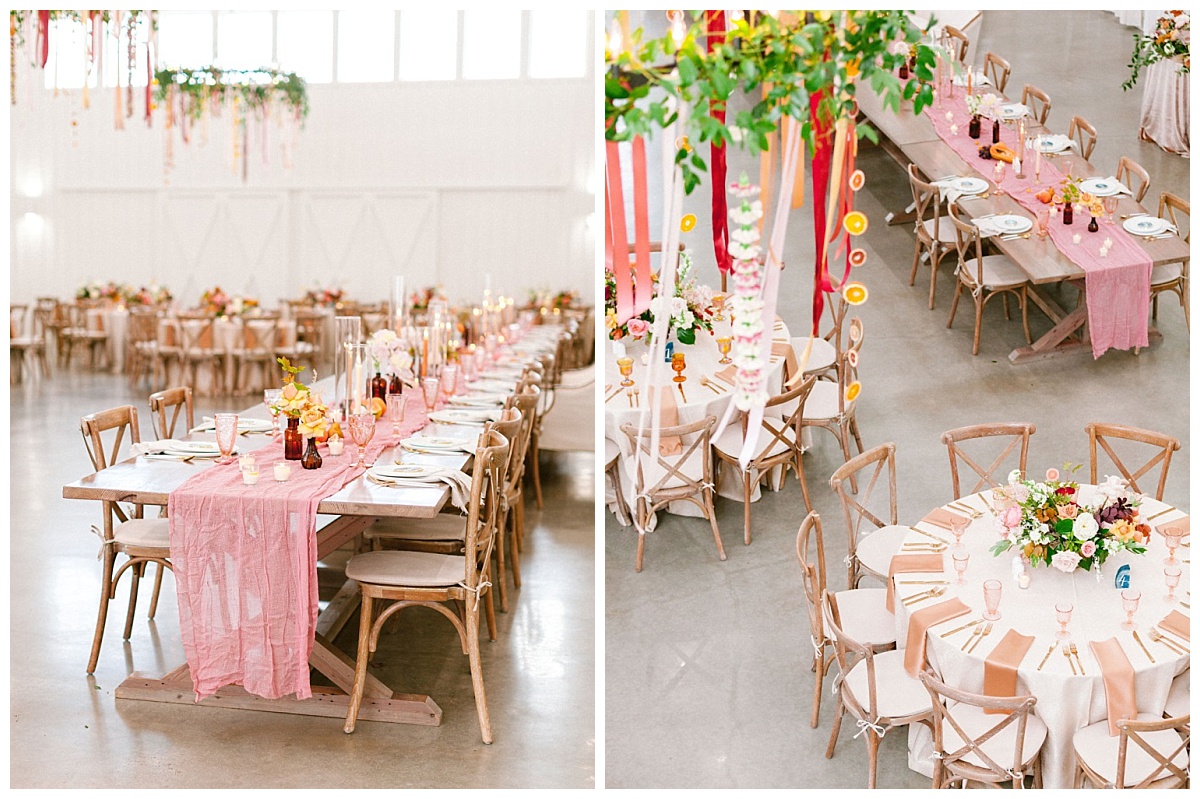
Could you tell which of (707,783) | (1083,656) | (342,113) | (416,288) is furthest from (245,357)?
(1083,656)

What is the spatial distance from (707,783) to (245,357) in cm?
768

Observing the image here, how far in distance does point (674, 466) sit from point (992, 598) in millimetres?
1817

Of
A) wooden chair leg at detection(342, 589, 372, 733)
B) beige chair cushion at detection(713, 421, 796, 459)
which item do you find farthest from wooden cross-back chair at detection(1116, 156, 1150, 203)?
wooden chair leg at detection(342, 589, 372, 733)

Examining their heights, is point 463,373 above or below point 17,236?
below

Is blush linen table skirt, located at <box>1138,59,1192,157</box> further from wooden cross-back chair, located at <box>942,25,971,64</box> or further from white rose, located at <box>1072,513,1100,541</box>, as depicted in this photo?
white rose, located at <box>1072,513,1100,541</box>

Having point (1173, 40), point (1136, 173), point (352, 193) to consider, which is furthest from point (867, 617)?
point (352, 193)

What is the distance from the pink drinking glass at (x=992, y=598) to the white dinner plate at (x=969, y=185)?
3.73 meters

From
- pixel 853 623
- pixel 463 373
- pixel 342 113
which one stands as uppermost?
pixel 342 113

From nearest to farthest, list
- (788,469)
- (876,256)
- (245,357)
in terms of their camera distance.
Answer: (788,469), (876,256), (245,357)

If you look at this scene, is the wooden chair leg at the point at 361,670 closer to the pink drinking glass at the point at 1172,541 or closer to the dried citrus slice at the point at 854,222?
the dried citrus slice at the point at 854,222

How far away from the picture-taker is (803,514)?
5711mm

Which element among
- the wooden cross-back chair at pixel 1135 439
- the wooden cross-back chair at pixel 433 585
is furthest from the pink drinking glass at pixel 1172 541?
the wooden cross-back chair at pixel 433 585

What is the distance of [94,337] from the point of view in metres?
11.5

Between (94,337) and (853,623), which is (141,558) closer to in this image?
(853,623)
